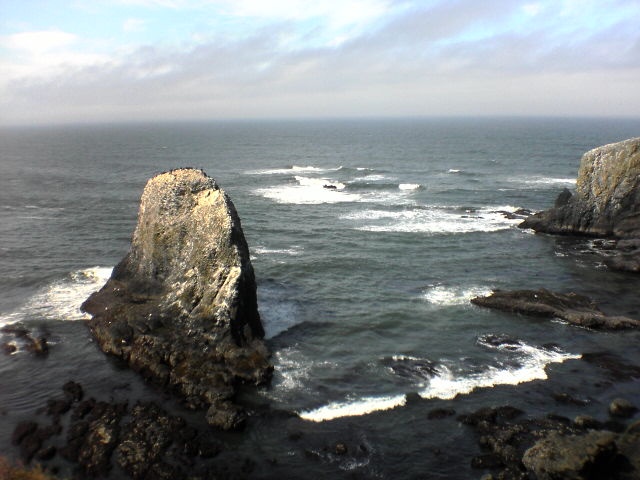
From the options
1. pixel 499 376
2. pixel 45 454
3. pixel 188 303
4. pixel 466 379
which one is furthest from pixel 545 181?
pixel 45 454

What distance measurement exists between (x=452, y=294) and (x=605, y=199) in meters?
25.4

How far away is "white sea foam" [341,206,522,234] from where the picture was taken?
6156cm

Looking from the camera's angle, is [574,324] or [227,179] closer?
[574,324]

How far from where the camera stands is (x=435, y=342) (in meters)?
33.7

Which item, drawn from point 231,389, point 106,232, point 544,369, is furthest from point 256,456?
point 106,232


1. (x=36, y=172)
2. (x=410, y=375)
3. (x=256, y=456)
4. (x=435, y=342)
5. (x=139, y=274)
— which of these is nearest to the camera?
(x=256, y=456)

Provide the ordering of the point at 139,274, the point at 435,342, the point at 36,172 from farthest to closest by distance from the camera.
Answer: the point at 36,172 < the point at 139,274 < the point at 435,342

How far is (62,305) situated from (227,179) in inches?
2594

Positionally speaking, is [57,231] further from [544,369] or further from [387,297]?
[544,369]

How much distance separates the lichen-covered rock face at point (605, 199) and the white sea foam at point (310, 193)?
31102 millimetres

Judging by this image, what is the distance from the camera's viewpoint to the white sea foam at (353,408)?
26.1 m

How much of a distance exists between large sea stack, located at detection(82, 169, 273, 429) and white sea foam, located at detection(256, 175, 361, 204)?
139 ft

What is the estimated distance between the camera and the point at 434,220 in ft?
216

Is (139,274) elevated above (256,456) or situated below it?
above
